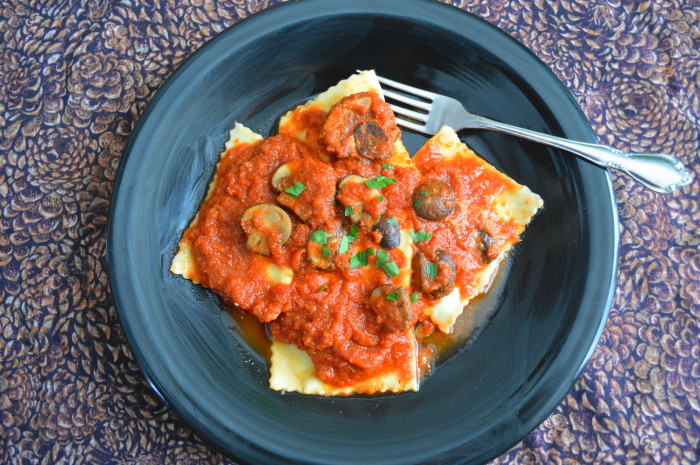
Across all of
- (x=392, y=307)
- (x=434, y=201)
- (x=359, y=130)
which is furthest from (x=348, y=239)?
(x=359, y=130)

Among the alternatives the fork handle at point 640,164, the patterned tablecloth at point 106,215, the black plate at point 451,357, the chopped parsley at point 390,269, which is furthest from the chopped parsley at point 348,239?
the patterned tablecloth at point 106,215

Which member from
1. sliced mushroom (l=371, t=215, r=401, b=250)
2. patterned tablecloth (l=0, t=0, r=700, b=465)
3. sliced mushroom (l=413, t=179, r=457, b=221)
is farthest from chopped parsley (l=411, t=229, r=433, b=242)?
patterned tablecloth (l=0, t=0, r=700, b=465)

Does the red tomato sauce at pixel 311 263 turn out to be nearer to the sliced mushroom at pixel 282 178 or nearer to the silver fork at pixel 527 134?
the sliced mushroom at pixel 282 178

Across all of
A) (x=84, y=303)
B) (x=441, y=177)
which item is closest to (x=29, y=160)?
(x=84, y=303)

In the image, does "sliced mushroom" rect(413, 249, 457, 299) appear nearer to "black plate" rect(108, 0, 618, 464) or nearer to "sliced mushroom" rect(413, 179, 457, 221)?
"sliced mushroom" rect(413, 179, 457, 221)

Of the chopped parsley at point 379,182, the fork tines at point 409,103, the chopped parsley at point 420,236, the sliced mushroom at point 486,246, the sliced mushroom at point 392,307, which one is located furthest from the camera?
the fork tines at point 409,103

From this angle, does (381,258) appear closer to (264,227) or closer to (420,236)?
(420,236)

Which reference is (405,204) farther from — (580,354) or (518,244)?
(580,354)
